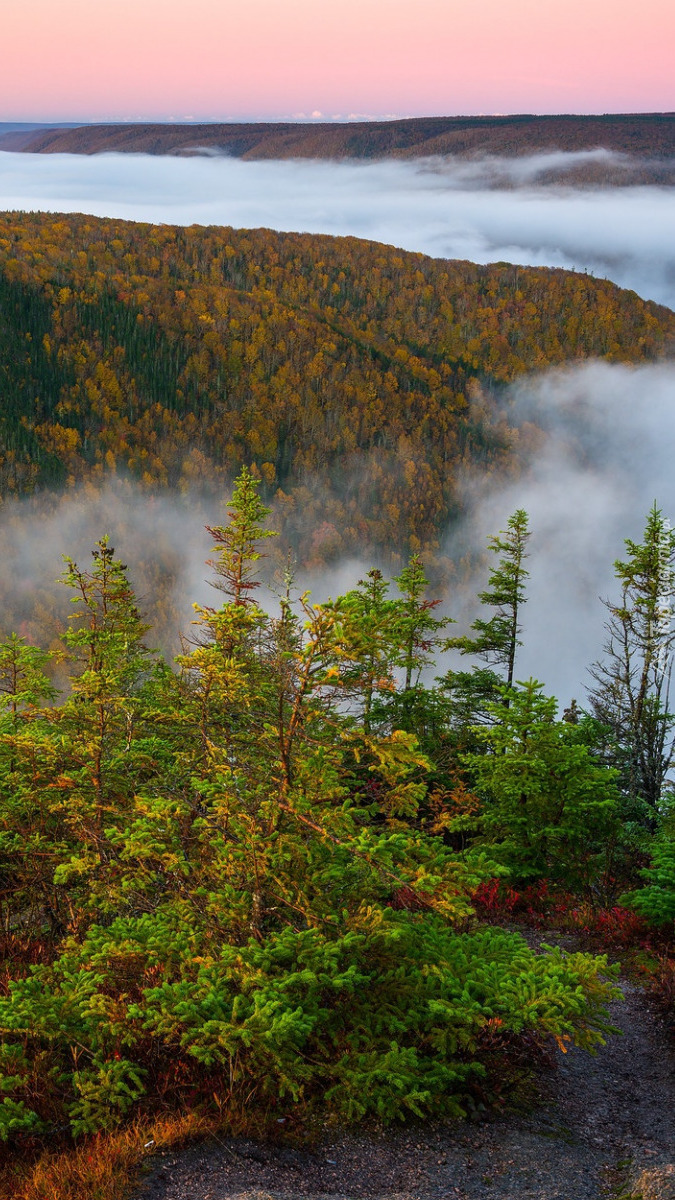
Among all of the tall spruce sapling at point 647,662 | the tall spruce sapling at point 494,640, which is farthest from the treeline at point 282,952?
the tall spruce sapling at point 494,640

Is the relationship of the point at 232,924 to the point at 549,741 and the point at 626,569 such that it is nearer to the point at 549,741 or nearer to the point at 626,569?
the point at 549,741

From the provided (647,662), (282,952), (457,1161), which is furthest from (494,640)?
(282,952)

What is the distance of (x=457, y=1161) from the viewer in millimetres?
6828

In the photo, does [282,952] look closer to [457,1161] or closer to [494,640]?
[457,1161]

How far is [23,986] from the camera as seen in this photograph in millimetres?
7180

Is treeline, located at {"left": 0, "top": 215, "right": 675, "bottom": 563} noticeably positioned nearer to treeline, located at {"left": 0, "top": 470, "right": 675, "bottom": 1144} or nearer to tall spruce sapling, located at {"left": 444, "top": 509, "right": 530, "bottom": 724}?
tall spruce sapling, located at {"left": 444, "top": 509, "right": 530, "bottom": 724}

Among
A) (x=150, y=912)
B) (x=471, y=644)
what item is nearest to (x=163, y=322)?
(x=471, y=644)

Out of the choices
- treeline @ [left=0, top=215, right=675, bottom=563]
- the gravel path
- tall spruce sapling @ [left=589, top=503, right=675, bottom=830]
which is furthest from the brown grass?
treeline @ [left=0, top=215, right=675, bottom=563]

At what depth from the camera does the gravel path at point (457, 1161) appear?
6.32m

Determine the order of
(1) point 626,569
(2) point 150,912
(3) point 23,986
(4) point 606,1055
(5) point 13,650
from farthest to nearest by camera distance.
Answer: (1) point 626,569, (5) point 13,650, (4) point 606,1055, (2) point 150,912, (3) point 23,986

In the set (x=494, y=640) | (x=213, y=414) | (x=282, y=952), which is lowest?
(x=282, y=952)

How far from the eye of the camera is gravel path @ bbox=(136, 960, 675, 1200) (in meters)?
6.32

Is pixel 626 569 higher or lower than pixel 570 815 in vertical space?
higher

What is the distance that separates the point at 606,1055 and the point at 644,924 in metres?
4.32
